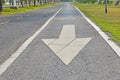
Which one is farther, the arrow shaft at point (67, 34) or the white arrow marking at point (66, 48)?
the arrow shaft at point (67, 34)

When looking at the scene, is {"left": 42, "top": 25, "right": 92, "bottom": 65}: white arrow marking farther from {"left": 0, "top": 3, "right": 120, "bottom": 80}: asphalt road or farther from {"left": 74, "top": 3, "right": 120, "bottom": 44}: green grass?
{"left": 74, "top": 3, "right": 120, "bottom": 44}: green grass

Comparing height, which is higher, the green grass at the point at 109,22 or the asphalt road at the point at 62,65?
the asphalt road at the point at 62,65

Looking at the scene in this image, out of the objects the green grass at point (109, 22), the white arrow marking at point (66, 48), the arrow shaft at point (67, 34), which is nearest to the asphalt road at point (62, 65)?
the white arrow marking at point (66, 48)

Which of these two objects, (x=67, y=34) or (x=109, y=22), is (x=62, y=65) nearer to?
(x=67, y=34)

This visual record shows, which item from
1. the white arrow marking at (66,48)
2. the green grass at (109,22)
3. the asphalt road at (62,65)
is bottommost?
the green grass at (109,22)

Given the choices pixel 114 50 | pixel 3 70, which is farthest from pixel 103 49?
pixel 3 70

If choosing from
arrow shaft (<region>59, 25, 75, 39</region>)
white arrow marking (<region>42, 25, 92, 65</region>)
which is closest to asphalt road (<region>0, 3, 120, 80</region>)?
white arrow marking (<region>42, 25, 92, 65</region>)

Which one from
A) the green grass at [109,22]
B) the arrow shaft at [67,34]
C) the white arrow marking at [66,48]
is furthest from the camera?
the green grass at [109,22]

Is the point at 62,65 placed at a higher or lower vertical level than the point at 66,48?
higher

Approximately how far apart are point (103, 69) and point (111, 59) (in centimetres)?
126

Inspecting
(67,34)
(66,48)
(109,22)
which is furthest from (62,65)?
(109,22)

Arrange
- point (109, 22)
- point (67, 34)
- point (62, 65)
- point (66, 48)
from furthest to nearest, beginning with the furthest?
point (109, 22), point (67, 34), point (66, 48), point (62, 65)

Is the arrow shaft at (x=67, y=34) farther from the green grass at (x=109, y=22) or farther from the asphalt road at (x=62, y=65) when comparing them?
the asphalt road at (x=62, y=65)

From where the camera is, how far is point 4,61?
30.3 ft
